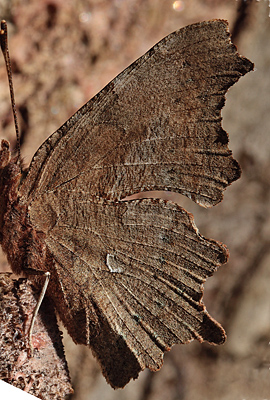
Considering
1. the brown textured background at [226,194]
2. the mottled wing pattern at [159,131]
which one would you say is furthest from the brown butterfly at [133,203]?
the brown textured background at [226,194]

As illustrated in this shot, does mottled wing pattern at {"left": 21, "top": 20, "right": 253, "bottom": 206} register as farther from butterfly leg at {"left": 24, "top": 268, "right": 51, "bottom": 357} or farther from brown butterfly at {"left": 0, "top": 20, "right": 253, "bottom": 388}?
butterfly leg at {"left": 24, "top": 268, "right": 51, "bottom": 357}

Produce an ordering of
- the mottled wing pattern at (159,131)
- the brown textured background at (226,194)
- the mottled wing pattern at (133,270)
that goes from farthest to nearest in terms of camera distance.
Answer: the brown textured background at (226,194)
the mottled wing pattern at (133,270)
the mottled wing pattern at (159,131)

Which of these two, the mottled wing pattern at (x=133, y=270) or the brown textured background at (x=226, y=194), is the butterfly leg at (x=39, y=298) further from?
the brown textured background at (x=226, y=194)

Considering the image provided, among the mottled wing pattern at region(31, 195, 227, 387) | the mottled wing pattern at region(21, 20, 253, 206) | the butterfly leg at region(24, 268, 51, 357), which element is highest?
the mottled wing pattern at region(21, 20, 253, 206)

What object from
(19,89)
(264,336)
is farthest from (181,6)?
(264,336)

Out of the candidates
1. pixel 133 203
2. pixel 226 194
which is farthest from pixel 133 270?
pixel 226 194

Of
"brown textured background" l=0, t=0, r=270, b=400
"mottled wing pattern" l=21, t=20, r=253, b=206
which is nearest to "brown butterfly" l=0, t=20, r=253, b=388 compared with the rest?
"mottled wing pattern" l=21, t=20, r=253, b=206

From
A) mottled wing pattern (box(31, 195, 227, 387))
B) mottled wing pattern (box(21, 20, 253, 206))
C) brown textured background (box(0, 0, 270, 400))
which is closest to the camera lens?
mottled wing pattern (box(21, 20, 253, 206))
